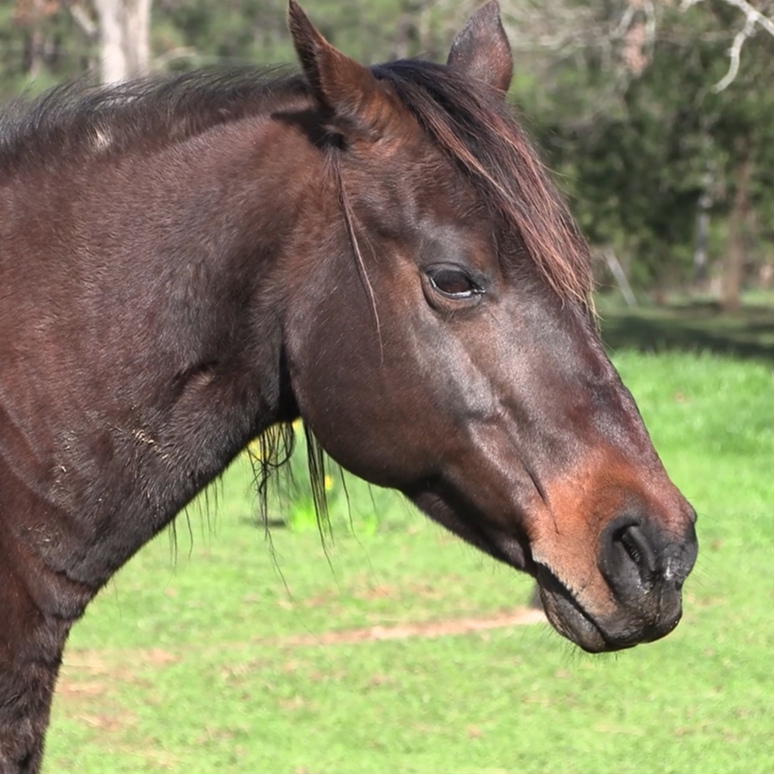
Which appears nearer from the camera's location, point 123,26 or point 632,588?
point 632,588

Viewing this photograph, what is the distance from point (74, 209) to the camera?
2537 millimetres

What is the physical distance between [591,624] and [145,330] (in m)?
1.03

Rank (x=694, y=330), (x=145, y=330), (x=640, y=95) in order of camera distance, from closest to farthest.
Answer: (x=145, y=330), (x=640, y=95), (x=694, y=330)

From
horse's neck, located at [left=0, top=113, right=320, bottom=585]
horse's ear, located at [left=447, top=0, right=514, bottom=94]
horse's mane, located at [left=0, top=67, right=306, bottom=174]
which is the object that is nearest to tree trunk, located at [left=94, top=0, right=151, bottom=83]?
horse's ear, located at [left=447, top=0, right=514, bottom=94]

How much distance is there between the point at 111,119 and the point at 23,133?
0.63 feet

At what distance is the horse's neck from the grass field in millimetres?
1597

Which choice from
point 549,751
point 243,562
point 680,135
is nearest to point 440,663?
point 549,751

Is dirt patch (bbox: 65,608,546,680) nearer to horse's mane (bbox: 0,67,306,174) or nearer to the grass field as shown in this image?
the grass field

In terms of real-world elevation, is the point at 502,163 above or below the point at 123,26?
above

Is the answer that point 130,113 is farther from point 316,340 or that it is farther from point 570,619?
point 570,619

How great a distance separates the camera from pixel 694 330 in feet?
65.0

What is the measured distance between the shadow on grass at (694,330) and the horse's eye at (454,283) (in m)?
12.4

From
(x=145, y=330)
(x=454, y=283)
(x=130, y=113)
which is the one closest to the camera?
(x=454, y=283)

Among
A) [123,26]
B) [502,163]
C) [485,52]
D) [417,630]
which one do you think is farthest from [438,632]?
[123,26]
